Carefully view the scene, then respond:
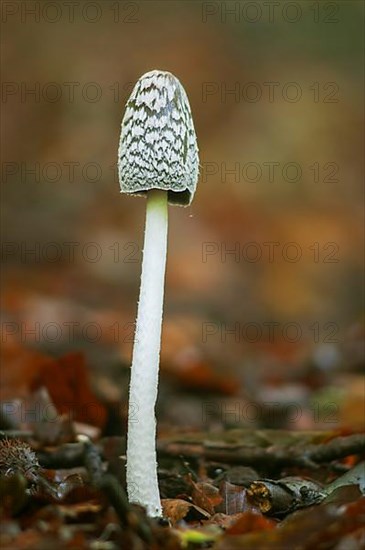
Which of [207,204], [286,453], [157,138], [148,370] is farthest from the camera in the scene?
[207,204]

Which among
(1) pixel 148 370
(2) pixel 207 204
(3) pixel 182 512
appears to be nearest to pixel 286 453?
(3) pixel 182 512

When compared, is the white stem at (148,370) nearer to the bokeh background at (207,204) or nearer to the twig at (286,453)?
the twig at (286,453)

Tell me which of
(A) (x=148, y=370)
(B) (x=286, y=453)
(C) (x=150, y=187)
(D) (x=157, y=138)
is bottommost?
(B) (x=286, y=453)

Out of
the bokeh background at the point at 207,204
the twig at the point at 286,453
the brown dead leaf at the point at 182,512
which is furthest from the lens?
the bokeh background at the point at 207,204

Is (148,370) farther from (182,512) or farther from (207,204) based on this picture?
(207,204)

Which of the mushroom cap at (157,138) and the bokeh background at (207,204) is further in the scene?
the bokeh background at (207,204)

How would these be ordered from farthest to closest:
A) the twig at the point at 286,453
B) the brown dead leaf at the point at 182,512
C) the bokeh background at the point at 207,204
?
the bokeh background at the point at 207,204 → the twig at the point at 286,453 → the brown dead leaf at the point at 182,512

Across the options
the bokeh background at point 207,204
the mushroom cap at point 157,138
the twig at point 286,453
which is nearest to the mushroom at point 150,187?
the mushroom cap at point 157,138

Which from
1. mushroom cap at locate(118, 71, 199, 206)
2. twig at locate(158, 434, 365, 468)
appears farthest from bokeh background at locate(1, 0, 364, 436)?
mushroom cap at locate(118, 71, 199, 206)
